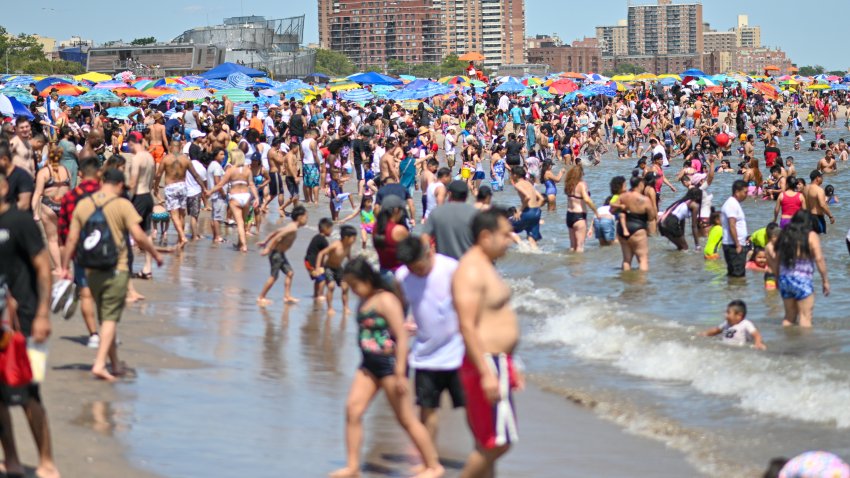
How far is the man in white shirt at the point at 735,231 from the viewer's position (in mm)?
14414

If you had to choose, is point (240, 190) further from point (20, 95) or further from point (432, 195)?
point (20, 95)

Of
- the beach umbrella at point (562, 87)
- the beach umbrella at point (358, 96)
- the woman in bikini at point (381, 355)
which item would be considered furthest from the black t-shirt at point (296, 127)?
the beach umbrella at point (562, 87)

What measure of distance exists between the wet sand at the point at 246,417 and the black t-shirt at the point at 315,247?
0.97 metres

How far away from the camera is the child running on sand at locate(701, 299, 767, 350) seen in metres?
11.3

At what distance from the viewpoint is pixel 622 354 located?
37.6ft

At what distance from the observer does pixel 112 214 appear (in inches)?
308

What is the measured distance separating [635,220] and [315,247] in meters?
4.91

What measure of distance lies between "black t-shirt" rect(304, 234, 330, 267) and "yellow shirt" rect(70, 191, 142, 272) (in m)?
4.17

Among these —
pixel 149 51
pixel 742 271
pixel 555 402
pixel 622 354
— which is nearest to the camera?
pixel 555 402

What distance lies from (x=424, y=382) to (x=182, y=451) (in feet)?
4.77

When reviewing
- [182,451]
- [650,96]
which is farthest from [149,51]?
[182,451]

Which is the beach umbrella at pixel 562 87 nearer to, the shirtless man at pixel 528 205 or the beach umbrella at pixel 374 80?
the beach umbrella at pixel 374 80

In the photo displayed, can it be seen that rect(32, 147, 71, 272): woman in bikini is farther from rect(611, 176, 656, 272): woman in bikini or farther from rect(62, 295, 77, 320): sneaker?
rect(611, 176, 656, 272): woman in bikini

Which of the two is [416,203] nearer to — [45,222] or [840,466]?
[45,222]
